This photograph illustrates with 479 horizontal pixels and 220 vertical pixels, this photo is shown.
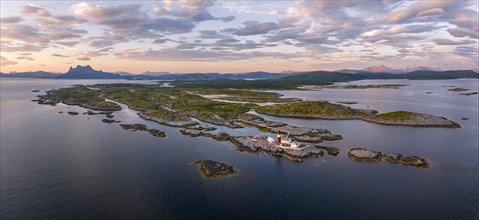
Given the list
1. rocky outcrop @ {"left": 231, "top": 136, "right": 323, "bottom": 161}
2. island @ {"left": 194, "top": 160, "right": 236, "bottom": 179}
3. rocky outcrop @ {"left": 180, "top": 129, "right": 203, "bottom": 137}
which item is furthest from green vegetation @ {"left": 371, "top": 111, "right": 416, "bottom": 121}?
island @ {"left": 194, "top": 160, "right": 236, "bottom": 179}

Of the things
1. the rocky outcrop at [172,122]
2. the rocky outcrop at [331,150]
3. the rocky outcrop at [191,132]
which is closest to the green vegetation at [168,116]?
the rocky outcrop at [172,122]

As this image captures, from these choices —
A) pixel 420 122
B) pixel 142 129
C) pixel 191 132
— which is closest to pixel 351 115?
pixel 420 122

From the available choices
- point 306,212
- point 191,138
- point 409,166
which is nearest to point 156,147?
point 191,138

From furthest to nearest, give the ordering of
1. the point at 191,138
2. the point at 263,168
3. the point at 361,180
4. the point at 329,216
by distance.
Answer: the point at 191,138
the point at 263,168
the point at 361,180
the point at 329,216

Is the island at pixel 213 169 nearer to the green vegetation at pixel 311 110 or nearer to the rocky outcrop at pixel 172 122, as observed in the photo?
the rocky outcrop at pixel 172 122

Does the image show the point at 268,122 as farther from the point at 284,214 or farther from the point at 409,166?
the point at 284,214

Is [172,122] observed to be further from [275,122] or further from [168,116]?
[275,122]
